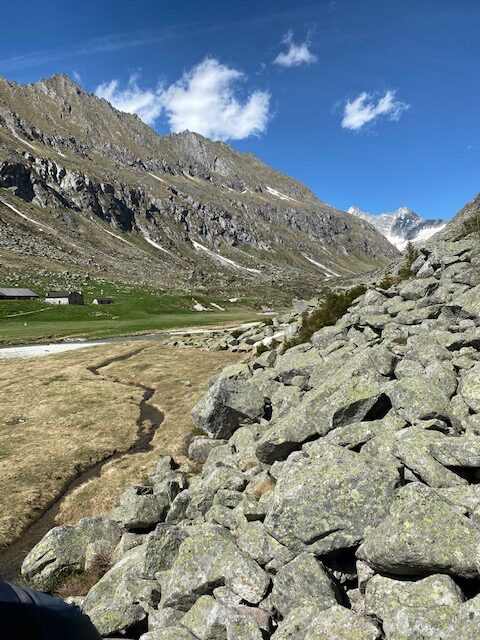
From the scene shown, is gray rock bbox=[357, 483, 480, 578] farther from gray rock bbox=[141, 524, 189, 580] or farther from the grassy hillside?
the grassy hillside

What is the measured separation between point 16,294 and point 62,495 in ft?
502

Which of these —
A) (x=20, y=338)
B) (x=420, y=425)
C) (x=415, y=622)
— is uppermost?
(x=420, y=425)

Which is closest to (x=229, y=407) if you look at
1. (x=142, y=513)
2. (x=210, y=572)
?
(x=142, y=513)

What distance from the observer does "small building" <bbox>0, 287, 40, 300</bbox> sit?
153812 millimetres

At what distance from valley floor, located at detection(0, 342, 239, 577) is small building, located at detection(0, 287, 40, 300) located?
105 metres

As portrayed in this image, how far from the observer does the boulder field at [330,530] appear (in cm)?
905

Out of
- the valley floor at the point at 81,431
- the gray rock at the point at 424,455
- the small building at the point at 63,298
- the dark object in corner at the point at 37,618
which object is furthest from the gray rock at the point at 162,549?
the small building at the point at 63,298

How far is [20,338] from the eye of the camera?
315 ft

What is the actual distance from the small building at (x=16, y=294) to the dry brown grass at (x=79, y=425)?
104 metres

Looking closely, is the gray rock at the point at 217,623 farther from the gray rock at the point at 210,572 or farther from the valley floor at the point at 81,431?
the valley floor at the point at 81,431

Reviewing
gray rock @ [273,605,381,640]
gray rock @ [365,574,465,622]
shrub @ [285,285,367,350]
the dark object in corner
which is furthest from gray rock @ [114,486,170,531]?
shrub @ [285,285,367,350]

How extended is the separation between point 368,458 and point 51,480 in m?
21.0

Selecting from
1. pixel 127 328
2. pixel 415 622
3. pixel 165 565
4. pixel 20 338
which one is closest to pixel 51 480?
pixel 165 565

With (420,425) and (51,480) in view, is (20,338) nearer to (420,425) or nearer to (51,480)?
(51,480)
